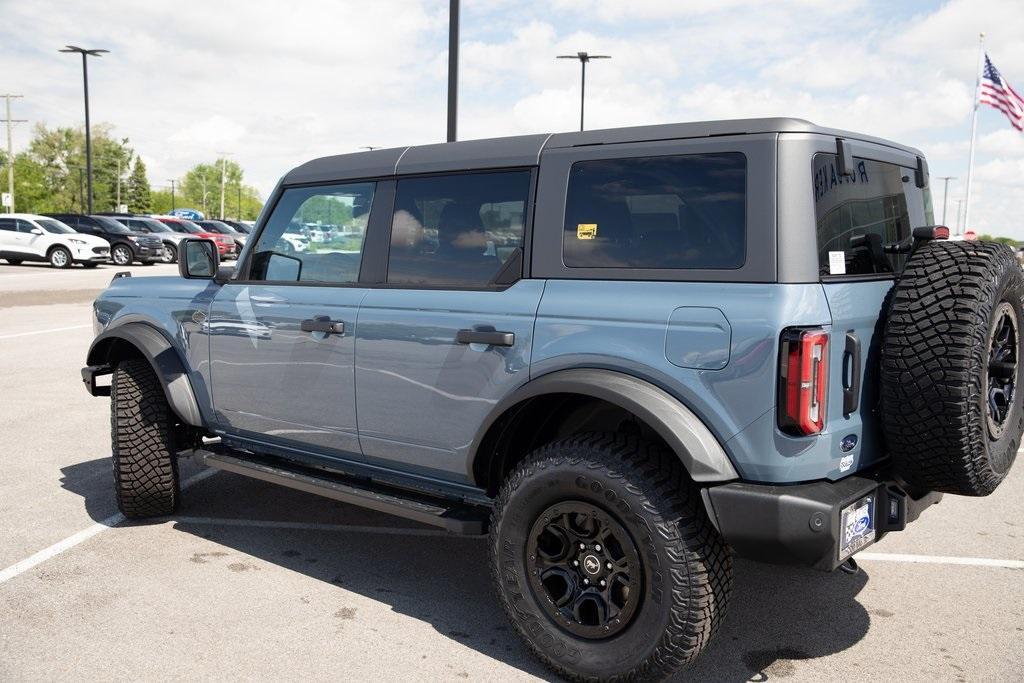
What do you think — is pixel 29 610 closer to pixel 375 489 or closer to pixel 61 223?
A: pixel 375 489

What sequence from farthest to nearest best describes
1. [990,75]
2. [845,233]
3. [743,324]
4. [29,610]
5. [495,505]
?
[990,75] < [29,610] < [495,505] < [845,233] < [743,324]

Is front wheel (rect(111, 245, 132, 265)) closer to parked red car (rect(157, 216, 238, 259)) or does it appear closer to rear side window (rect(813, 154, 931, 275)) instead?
parked red car (rect(157, 216, 238, 259))

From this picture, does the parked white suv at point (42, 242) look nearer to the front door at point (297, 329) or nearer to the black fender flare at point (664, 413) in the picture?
the front door at point (297, 329)

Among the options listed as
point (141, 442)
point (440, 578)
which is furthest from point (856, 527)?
point (141, 442)

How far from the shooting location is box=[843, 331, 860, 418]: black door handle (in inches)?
119

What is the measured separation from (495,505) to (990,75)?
71.1ft

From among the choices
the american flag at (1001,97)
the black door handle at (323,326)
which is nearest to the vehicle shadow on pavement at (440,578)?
the black door handle at (323,326)

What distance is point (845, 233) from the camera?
10.6 ft

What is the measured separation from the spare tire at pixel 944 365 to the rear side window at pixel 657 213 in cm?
61

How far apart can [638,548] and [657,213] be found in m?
1.16

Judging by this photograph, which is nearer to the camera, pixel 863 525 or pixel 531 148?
pixel 863 525

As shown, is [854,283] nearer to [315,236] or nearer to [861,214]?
[861,214]

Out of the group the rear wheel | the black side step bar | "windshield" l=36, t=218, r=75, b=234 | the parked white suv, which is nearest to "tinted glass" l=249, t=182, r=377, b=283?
the black side step bar

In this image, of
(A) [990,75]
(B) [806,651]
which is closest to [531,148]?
(B) [806,651]
